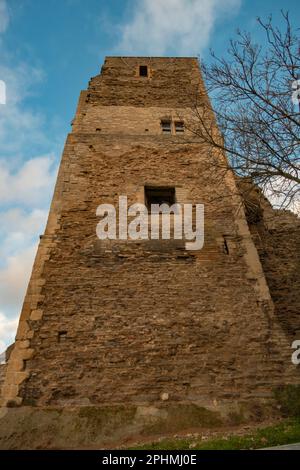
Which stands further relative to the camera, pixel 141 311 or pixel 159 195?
pixel 159 195

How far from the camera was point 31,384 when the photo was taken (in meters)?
5.33

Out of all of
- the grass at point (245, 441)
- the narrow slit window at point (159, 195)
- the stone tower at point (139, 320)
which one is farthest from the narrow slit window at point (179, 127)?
the grass at point (245, 441)

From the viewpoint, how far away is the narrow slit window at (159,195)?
340 inches

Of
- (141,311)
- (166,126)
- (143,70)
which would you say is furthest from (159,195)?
(143,70)

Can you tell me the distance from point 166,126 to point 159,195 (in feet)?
10.9

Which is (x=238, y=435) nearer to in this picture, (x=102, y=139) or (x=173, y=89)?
(x=102, y=139)

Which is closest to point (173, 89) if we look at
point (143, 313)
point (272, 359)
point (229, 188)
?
point (229, 188)

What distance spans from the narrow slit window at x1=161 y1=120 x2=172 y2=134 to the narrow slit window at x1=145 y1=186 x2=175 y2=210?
112 inches

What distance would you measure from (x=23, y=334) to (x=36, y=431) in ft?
5.18

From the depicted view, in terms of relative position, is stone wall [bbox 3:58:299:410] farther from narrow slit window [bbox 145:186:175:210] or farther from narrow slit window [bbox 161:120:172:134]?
narrow slit window [bbox 161:120:172:134]

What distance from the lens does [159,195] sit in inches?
345

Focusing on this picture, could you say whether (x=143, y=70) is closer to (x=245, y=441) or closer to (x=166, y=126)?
(x=166, y=126)

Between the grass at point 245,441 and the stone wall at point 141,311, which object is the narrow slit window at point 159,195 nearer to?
the stone wall at point 141,311

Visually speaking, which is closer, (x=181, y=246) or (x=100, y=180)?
(x=181, y=246)
